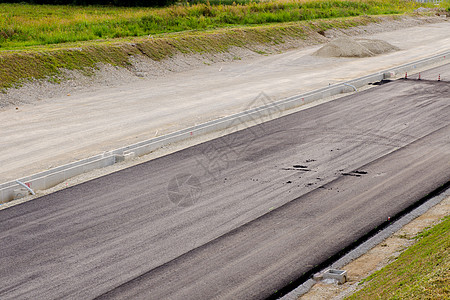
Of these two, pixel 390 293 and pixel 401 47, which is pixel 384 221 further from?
pixel 401 47

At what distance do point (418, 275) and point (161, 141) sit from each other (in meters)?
9.87

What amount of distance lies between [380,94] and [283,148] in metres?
7.87

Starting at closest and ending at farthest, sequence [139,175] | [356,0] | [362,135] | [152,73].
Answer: [139,175], [362,135], [152,73], [356,0]

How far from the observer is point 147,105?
67.8 ft

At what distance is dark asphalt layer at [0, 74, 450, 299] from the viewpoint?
27.9 ft

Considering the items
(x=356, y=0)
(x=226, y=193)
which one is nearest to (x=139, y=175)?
(x=226, y=193)

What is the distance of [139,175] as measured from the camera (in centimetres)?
1319

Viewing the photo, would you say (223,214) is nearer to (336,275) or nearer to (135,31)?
(336,275)

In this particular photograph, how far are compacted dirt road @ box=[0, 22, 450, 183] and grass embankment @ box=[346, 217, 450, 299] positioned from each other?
9448mm

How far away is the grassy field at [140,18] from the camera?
29.7 meters

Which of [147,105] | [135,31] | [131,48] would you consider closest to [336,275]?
[147,105]

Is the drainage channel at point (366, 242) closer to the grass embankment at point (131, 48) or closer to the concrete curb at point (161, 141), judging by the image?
the concrete curb at point (161, 141)

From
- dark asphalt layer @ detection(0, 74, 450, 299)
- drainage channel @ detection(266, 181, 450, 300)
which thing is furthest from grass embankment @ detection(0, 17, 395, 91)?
drainage channel @ detection(266, 181, 450, 300)

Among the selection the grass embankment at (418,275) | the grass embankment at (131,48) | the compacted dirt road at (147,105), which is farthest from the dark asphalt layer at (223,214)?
the grass embankment at (131,48)
